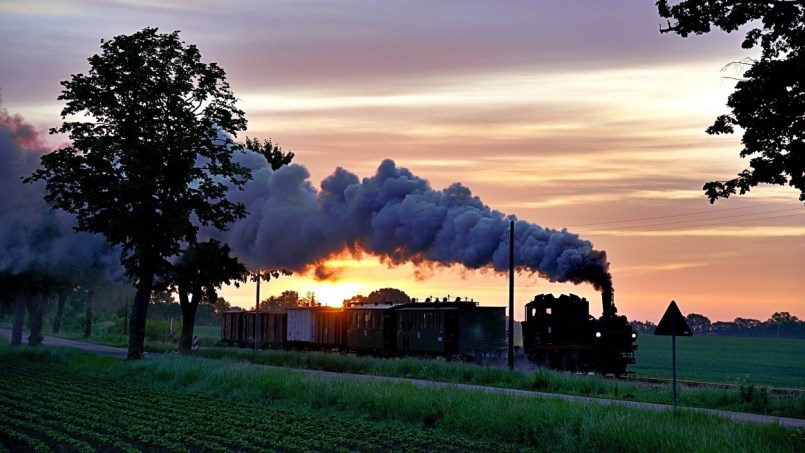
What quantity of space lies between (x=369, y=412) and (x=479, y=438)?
524 cm

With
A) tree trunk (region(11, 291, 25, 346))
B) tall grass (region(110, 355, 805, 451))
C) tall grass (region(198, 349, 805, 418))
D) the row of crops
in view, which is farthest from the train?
the row of crops

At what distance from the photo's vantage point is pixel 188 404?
3181cm

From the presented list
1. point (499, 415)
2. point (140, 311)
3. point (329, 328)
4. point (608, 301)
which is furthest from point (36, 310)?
point (499, 415)

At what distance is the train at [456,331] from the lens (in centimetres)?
4797

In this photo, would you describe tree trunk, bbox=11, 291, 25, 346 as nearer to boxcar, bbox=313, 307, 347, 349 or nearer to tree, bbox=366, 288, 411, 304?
boxcar, bbox=313, 307, 347, 349

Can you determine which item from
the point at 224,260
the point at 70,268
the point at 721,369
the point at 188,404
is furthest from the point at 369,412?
the point at 721,369

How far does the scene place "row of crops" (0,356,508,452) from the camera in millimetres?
22828

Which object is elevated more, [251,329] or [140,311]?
[140,311]

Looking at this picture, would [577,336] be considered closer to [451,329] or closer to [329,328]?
[451,329]

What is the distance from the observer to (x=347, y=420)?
90.1 feet

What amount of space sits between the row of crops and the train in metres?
20.4

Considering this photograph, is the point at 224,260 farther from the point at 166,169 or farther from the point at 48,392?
the point at 48,392

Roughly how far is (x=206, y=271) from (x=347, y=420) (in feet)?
145

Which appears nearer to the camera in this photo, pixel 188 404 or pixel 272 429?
pixel 272 429
